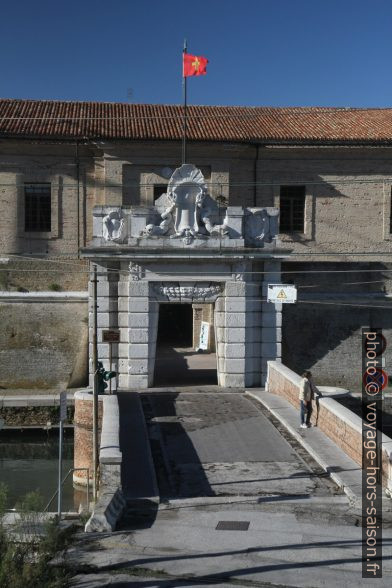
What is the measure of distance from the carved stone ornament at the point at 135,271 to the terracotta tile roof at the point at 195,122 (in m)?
10.2

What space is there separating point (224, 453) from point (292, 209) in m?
19.5

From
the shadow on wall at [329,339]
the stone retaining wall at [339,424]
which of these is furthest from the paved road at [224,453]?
the shadow on wall at [329,339]

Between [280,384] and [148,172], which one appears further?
[148,172]

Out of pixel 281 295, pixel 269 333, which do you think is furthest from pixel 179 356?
pixel 281 295

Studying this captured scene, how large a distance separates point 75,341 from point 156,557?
19.0 meters

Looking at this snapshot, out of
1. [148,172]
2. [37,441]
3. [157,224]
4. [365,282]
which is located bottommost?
[37,441]

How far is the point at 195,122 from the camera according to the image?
35562 mm

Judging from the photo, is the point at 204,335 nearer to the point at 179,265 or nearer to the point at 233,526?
the point at 179,265

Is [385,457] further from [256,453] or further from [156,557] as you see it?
[156,557]

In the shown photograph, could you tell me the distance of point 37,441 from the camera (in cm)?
2614

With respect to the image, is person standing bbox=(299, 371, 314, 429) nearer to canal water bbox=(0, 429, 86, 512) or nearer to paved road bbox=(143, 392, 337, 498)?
paved road bbox=(143, 392, 337, 498)

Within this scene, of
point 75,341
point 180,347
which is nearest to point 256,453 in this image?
point 75,341

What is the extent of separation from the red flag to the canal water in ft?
42.9

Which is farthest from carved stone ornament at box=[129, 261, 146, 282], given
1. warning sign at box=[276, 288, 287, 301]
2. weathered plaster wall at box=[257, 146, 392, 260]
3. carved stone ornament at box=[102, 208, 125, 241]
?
weathered plaster wall at box=[257, 146, 392, 260]
